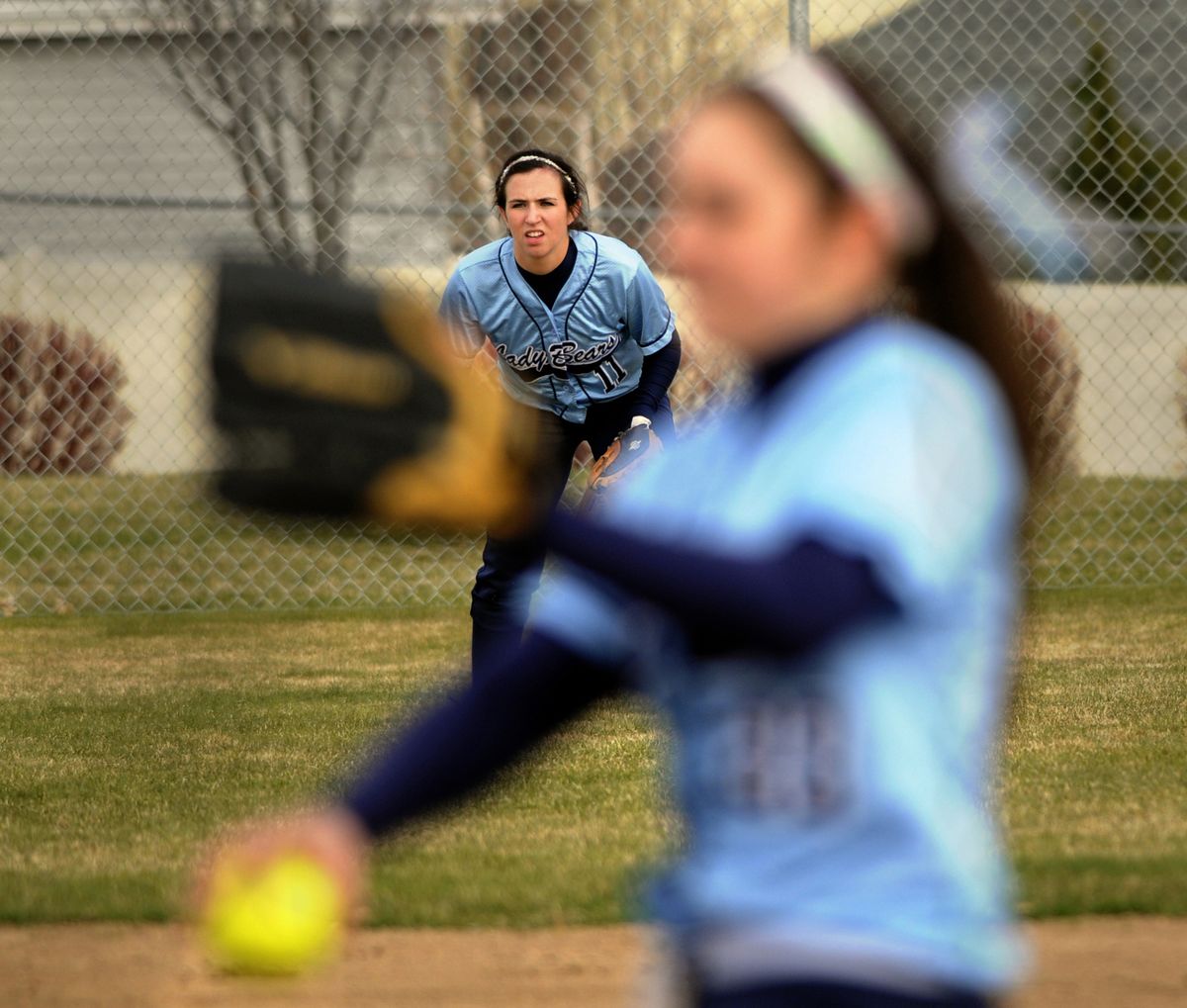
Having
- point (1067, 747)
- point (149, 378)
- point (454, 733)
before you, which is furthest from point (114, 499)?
point (454, 733)

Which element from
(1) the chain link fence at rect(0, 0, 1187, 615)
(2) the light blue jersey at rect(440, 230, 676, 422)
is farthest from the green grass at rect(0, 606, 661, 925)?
(2) the light blue jersey at rect(440, 230, 676, 422)

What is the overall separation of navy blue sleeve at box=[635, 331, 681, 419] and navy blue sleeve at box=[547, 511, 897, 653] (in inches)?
183

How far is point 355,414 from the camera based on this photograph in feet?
4.61

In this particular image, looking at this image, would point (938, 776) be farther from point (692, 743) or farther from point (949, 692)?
point (692, 743)

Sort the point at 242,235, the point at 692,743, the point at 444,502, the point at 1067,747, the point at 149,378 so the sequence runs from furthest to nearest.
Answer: the point at 149,378 < the point at 242,235 < the point at 1067,747 < the point at 692,743 < the point at 444,502

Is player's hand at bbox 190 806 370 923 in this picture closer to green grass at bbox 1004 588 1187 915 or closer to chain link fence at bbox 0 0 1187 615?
green grass at bbox 1004 588 1187 915

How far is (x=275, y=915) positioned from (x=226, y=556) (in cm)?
809

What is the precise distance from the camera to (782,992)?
1446 millimetres

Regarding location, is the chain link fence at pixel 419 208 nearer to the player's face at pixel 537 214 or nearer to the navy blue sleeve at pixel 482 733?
the player's face at pixel 537 214

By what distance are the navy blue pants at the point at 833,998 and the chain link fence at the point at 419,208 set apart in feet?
18.6

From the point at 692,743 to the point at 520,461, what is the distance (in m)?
0.28

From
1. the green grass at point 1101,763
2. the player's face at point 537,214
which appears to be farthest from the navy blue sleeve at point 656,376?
the green grass at point 1101,763

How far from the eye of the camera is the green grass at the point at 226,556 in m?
8.57

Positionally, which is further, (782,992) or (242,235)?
(242,235)
